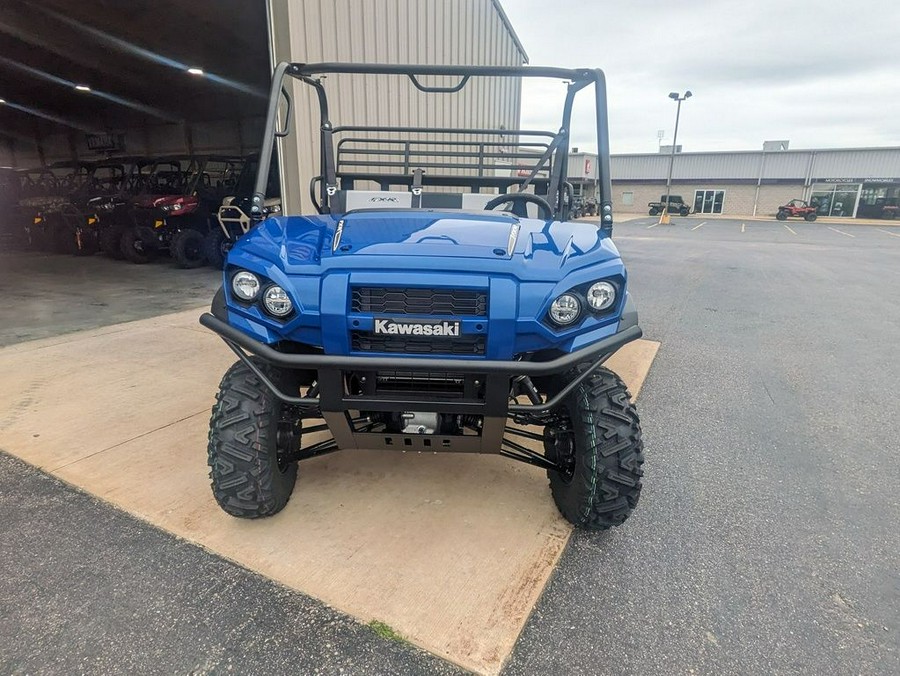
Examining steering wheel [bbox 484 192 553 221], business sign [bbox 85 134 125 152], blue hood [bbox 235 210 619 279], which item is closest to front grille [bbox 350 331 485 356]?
blue hood [bbox 235 210 619 279]

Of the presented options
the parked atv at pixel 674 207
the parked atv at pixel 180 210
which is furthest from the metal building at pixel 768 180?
the parked atv at pixel 180 210

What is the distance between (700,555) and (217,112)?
16487 millimetres

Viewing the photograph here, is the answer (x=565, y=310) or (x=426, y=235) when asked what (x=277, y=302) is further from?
(x=565, y=310)

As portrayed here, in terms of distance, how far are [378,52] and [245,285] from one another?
237 inches

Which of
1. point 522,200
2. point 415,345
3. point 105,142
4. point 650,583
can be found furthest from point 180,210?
point 105,142

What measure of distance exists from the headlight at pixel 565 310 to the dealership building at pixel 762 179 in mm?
30002

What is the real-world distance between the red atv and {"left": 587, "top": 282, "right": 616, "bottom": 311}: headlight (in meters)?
36.1

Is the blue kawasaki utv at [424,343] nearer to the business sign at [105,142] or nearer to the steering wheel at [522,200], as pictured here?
the steering wheel at [522,200]

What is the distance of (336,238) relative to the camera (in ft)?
6.13

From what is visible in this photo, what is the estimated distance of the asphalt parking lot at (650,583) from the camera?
1.57 meters

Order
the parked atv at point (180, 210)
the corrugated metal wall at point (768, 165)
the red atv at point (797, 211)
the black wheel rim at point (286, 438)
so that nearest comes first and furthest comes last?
the black wheel rim at point (286, 438)
the parked atv at point (180, 210)
the red atv at point (797, 211)
the corrugated metal wall at point (768, 165)

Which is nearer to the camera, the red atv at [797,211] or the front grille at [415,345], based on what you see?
the front grille at [415,345]

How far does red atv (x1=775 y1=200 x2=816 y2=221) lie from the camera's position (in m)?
30.9

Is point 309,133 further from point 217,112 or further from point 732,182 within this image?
point 732,182
